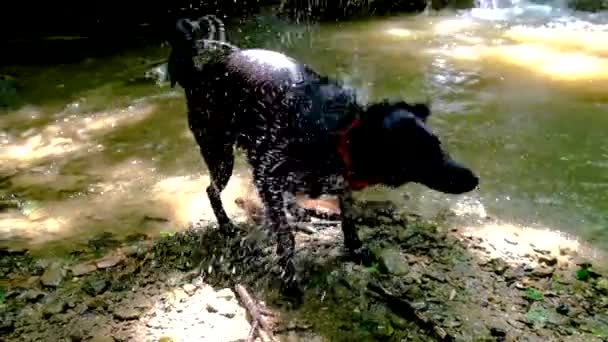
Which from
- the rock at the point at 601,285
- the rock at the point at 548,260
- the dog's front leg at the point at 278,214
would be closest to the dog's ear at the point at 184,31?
the dog's front leg at the point at 278,214

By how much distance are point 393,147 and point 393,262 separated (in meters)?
0.75

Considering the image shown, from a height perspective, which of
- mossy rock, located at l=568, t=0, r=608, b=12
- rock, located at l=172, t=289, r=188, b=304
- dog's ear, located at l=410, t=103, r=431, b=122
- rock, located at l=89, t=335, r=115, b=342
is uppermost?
mossy rock, located at l=568, t=0, r=608, b=12

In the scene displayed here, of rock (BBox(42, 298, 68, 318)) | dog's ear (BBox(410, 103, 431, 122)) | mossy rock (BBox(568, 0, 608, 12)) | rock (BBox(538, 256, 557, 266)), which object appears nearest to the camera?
rock (BBox(42, 298, 68, 318))

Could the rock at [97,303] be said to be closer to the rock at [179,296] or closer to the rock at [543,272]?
the rock at [179,296]

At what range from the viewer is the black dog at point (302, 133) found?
10.0ft

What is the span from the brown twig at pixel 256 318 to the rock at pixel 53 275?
1.16 metres

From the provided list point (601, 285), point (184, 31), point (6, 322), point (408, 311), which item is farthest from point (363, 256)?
point (6, 322)

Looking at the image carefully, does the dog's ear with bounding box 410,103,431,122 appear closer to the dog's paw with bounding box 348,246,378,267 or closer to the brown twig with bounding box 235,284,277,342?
the dog's paw with bounding box 348,246,378,267

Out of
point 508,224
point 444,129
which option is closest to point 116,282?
point 508,224

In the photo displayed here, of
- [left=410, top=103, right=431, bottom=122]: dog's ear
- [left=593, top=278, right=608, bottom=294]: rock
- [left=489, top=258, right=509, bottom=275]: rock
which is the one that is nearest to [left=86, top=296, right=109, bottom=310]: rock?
[left=410, top=103, right=431, bottom=122]: dog's ear

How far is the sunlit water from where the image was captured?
4012 mm

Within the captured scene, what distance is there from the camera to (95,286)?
3168 mm

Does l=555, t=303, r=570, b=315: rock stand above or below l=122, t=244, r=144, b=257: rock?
below

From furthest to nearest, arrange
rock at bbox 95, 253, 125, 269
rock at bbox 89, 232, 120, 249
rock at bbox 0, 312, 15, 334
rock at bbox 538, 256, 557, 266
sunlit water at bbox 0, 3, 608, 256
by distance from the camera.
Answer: sunlit water at bbox 0, 3, 608, 256, rock at bbox 89, 232, 120, 249, rock at bbox 95, 253, 125, 269, rock at bbox 538, 256, 557, 266, rock at bbox 0, 312, 15, 334
